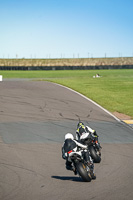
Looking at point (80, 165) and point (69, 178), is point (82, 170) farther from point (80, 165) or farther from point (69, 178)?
point (69, 178)

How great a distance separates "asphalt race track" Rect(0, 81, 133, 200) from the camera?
12461 mm

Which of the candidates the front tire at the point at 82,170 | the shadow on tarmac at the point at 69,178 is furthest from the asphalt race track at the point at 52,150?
the front tire at the point at 82,170

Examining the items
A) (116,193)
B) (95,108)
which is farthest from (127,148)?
(95,108)

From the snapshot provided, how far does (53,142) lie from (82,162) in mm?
7739

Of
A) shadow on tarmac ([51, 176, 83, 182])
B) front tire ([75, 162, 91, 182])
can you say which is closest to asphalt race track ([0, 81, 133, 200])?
shadow on tarmac ([51, 176, 83, 182])

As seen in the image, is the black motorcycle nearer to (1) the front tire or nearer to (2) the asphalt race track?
(1) the front tire

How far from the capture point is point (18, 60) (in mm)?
107250

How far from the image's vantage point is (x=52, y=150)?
1881 cm

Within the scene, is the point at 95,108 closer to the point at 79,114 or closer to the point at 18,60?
the point at 79,114

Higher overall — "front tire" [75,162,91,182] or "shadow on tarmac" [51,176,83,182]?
"front tire" [75,162,91,182]

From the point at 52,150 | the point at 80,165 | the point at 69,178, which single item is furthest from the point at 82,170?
the point at 52,150

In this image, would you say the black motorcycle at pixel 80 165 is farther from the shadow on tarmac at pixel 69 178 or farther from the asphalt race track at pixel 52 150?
the shadow on tarmac at pixel 69 178

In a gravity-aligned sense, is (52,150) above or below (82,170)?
below

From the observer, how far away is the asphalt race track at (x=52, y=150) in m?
12.5
